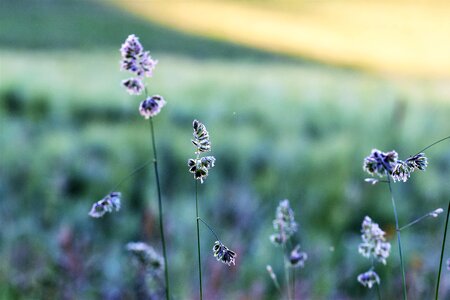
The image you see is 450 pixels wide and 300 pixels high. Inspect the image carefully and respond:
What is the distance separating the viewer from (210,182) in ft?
10.7

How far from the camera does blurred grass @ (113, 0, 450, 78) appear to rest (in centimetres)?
1206

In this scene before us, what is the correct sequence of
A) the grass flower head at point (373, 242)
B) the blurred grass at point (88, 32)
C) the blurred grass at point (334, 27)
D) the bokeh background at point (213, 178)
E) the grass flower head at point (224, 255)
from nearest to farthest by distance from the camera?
the grass flower head at point (224, 255) → the grass flower head at point (373, 242) → the bokeh background at point (213, 178) → the blurred grass at point (88, 32) → the blurred grass at point (334, 27)

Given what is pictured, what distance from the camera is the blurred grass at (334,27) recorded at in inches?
475

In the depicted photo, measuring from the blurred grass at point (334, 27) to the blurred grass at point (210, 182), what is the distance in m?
6.54

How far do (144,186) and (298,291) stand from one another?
1.69m

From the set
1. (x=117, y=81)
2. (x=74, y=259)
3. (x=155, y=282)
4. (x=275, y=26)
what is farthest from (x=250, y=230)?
(x=275, y=26)

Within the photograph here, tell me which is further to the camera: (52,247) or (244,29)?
(244,29)

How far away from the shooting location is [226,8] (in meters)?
18.4

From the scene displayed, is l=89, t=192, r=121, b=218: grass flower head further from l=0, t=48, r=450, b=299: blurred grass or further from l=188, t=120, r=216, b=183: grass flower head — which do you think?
l=0, t=48, r=450, b=299: blurred grass

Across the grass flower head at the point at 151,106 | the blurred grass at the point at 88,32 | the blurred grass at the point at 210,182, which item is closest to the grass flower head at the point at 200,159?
the grass flower head at the point at 151,106

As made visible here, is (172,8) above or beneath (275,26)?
above

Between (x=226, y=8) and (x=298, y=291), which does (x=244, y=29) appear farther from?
(x=298, y=291)

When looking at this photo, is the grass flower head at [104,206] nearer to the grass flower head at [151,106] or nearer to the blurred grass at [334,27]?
the grass flower head at [151,106]

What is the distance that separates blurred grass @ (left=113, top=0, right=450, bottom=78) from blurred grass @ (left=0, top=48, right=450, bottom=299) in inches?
257
